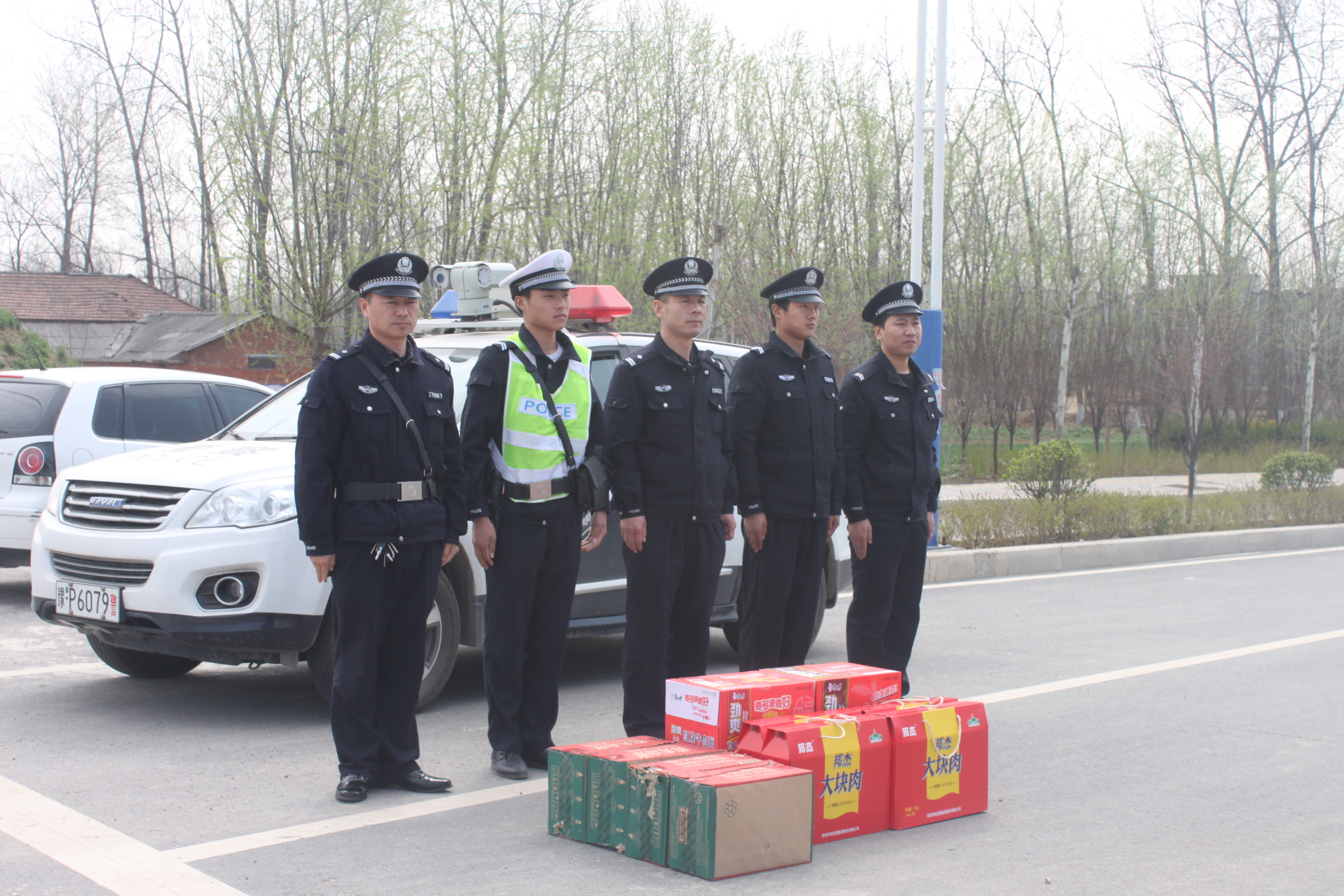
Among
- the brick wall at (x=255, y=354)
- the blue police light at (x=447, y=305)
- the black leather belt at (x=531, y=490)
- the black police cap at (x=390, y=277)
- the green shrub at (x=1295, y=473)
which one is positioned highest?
the brick wall at (x=255, y=354)

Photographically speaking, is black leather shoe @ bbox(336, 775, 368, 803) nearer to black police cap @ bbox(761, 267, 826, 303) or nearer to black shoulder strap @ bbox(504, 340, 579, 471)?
black shoulder strap @ bbox(504, 340, 579, 471)

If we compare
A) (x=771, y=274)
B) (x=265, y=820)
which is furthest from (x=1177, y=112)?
(x=265, y=820)

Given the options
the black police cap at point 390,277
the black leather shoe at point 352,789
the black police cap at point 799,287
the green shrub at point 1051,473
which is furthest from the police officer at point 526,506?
the green shrub at point 1051,473

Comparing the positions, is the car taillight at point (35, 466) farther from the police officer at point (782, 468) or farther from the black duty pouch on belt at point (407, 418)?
the police officer at point (782, 468)

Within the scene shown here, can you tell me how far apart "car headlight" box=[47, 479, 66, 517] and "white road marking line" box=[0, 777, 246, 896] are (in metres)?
1.76

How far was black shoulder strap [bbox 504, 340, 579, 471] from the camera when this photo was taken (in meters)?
5.06

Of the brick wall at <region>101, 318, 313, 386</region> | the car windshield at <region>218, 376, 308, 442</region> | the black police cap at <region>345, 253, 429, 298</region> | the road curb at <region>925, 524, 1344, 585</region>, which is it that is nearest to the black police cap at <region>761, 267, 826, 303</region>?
the black police cap at <region>345, 253, 429, 298</region>

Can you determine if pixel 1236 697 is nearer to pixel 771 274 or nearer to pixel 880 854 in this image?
pixel 880 854

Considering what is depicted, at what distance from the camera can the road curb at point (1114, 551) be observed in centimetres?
1193

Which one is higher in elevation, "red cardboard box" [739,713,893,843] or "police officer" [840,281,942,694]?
"police officer" [840,281,942,694]

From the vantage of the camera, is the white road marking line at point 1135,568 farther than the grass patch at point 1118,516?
No

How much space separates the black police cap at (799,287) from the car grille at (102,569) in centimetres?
301

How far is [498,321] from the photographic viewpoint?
23.4ft

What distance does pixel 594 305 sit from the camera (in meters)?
6.92
